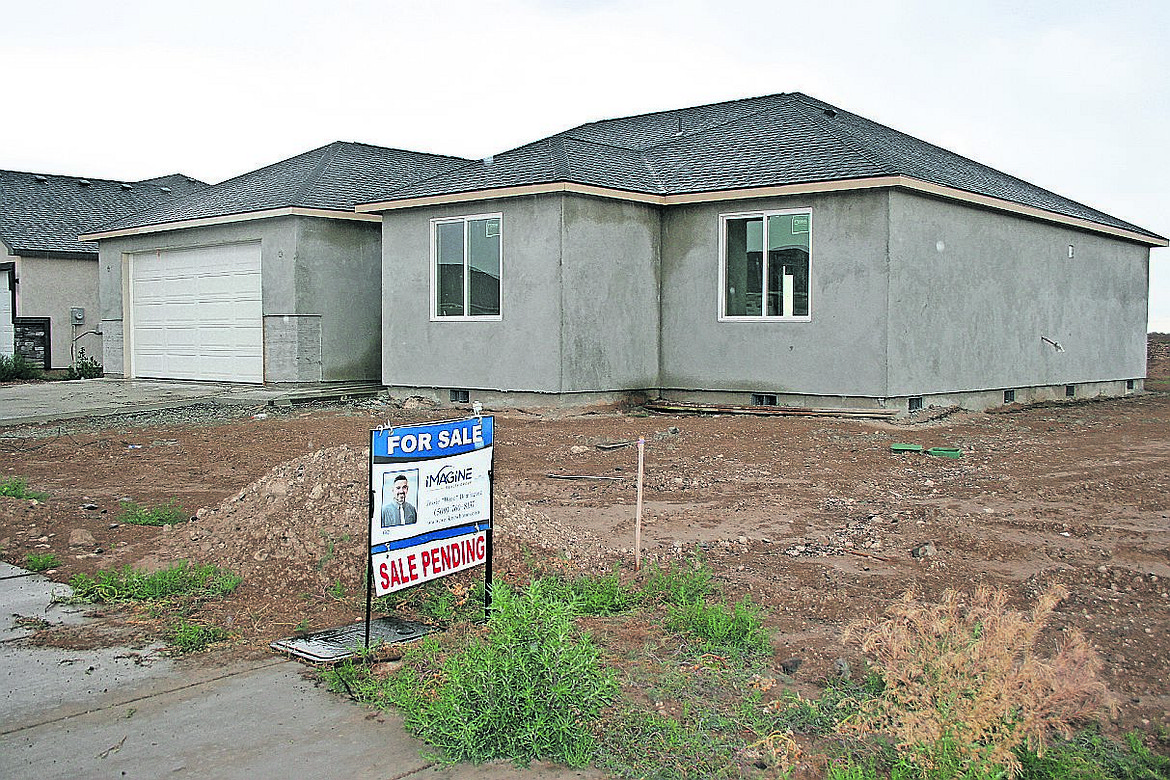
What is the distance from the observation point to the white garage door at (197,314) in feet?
69.2

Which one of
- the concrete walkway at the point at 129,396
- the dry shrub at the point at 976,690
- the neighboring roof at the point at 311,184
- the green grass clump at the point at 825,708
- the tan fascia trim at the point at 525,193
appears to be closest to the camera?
the dry shrub at the point at 976,690

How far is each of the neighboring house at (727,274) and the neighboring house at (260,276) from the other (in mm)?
1874

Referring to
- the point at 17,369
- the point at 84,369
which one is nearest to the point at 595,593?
the point at 84,369

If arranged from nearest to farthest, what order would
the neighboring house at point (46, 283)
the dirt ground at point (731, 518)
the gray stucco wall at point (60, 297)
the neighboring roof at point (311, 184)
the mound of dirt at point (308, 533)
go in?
the dirt ground at point (731, 518) → the mound of dirt at point (308, 533) → the neighboring roof at point (311, 184) → the neighboring house at point (46, 283) → the gray stucco wall at point (60, 297)

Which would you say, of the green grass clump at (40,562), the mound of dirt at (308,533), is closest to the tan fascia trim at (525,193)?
the mound of dirt at (308,533)

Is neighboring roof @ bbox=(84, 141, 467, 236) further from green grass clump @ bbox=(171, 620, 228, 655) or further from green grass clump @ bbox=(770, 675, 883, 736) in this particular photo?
green grass clump @ bbox=(770, 675, 883, 736)

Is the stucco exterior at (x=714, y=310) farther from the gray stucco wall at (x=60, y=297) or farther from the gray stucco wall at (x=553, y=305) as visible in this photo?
the gray stucco wall at (x=60, y=297)

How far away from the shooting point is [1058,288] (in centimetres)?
2041

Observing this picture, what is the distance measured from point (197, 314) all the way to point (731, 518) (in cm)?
1624

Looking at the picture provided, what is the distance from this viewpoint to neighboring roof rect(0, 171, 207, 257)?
28016mm

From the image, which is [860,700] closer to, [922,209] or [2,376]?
[922,209]

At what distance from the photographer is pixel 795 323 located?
16500 mm

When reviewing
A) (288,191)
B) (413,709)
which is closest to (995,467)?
(413,709)

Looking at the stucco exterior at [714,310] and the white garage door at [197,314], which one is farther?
the white garage door at [197,314]
